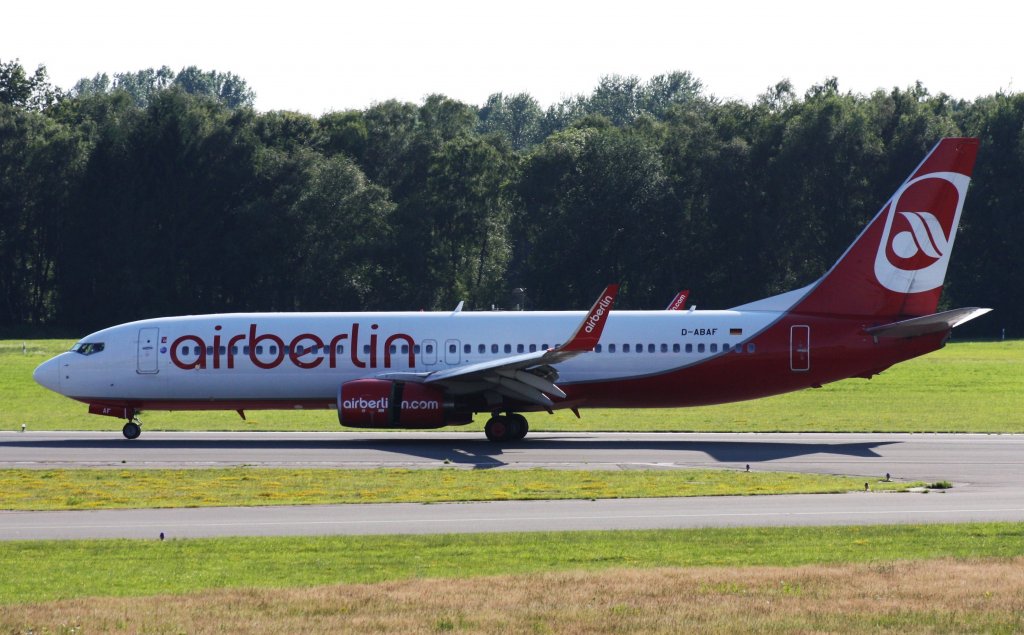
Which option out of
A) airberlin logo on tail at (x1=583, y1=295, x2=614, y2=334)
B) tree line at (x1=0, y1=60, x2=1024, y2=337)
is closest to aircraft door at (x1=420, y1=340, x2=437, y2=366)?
airberlin logo on tail at (x1=583, y1=295, x2=614, y2=334)

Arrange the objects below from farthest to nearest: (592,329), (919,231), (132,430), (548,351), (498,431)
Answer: (132,430)
(498,431)
(919,231)
(548,351)
(592,329)

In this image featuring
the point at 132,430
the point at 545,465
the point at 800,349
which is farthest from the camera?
the point at 132,430

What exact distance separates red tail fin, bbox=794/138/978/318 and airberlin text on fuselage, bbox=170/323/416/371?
40.1 feet

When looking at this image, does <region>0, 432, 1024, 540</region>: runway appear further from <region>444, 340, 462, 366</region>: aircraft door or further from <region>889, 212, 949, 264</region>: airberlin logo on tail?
<region>889, 212, 949, 264</region>: airberlin logo on tail

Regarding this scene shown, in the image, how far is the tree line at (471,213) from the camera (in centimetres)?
8388

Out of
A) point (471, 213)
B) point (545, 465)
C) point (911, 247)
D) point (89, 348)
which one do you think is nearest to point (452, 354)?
point (545, 465)

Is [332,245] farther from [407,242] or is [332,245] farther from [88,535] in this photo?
[88,535]

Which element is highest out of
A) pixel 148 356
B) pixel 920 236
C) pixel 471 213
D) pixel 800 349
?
pixel 471 213

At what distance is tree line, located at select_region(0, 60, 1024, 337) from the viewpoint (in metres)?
83.9

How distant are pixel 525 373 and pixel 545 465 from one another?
5346 mm

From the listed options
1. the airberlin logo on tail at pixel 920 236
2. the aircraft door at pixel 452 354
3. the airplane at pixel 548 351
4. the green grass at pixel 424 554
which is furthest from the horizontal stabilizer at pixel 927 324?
the green grass at pixel 424 554

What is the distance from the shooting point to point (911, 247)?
34.7m

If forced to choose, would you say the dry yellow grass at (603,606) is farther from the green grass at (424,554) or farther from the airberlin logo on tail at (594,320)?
the airberlin logo on tail at (594,320)

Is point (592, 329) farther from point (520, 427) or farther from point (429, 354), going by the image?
point (429, 354)
